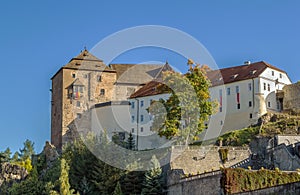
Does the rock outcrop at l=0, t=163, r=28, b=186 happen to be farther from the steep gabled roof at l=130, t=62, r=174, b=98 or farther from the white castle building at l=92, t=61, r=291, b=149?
the steep gabled roof at l=130, t=62, r=174, b=98

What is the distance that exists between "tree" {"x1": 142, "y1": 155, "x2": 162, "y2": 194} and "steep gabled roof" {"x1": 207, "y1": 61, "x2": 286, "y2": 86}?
24272 mm

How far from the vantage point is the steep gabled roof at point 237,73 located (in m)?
80.8

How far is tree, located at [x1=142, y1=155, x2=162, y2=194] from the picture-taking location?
190 feet

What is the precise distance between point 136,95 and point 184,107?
981 inches

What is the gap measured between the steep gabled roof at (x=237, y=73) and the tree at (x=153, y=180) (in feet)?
79.6

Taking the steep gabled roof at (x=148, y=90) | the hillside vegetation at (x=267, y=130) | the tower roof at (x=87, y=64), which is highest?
the tower roof at (x=87, y=64)

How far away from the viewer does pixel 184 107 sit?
2613 inches

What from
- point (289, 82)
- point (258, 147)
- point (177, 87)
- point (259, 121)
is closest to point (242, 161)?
point (258, 147)

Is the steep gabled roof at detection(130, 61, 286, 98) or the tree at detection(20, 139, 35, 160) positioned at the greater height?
the steep gabled roof at detection(130, 61, 286, 98)

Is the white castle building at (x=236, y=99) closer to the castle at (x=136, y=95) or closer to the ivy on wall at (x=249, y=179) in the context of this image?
the castle at (x=136, y=95)

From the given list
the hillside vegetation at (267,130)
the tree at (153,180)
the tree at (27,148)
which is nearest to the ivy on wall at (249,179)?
the tree at (153,180)

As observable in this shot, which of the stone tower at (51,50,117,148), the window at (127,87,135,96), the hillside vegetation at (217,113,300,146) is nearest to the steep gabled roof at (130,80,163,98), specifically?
the window at (127,87,135,96)

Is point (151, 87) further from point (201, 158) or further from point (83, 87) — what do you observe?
point (201, 158)

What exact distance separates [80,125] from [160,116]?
24987 mm
